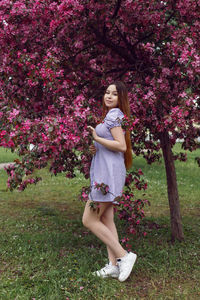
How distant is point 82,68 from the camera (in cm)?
491

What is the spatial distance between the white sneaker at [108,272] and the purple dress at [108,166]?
0.86 meters

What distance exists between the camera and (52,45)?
4680 millimetres

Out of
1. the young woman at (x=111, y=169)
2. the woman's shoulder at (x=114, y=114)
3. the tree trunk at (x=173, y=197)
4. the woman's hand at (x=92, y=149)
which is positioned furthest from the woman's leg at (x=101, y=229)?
the tree trunk at (x=173, y=197)

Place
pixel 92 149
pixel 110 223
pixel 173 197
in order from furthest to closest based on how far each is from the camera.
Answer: pixel 173 197 < pixel 110 223 < pixel 92 149

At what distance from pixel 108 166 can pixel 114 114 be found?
599mm

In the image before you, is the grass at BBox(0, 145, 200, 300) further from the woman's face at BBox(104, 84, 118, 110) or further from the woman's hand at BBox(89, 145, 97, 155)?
the woman's face at BBox(104, 84, 118, 110)

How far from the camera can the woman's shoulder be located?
3.92 metres

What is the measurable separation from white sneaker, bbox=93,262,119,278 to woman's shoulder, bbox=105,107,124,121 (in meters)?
1.81

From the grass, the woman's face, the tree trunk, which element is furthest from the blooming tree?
the grass

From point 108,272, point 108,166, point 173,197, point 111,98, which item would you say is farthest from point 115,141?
point 173,197

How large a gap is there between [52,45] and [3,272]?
3.09 meters

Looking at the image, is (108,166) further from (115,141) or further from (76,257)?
(76,257)

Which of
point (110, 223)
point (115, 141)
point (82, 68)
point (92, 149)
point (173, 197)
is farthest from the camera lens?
point (173, 197)

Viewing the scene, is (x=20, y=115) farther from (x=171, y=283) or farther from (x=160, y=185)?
(x=160, y=185)
